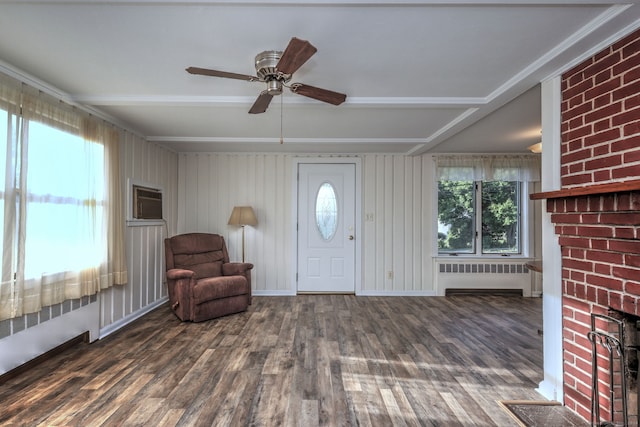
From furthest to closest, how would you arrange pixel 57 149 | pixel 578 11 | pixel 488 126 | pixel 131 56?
pixel 488 126
pixel 57 149
pixel 131 56
pixel 578 11

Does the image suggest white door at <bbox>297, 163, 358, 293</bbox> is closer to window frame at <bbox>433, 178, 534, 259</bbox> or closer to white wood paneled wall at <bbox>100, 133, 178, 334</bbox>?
window frame at <bbox>433, 178, 534, 259</bbox>

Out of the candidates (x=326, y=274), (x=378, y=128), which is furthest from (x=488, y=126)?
(x=326, y=274)

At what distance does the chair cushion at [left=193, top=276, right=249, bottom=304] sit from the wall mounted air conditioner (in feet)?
3.65

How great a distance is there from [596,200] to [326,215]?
11.9ft

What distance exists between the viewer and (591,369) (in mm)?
1840

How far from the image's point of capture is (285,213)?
5.08 metres

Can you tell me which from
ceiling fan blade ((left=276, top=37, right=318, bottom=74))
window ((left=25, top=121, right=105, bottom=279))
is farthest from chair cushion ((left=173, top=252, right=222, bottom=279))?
ceiling fan blade ((left=276, top=37, right=318, bottom=74))

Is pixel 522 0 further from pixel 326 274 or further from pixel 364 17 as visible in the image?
pixel 326 274

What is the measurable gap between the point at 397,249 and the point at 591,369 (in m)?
3.27

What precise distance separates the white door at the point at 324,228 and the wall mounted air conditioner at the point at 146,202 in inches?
79.6

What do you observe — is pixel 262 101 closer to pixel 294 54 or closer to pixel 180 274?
pixel 294 54

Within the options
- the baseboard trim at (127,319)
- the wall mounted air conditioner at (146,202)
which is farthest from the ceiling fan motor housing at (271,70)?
the baseboard trim at (127,319)

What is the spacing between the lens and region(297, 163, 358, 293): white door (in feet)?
16.6

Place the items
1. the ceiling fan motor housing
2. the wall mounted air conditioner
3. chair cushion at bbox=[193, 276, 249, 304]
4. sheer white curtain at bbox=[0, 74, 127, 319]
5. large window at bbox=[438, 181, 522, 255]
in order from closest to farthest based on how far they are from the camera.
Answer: the ceiling fan motor housing, sheer white curtain at bbox=[0, 74, 127, 319], chair cushion at bbox=[193, 276, 249, 304], the wall mounted air conditioner, large window at bbox=[438, 181, 522, 255]
